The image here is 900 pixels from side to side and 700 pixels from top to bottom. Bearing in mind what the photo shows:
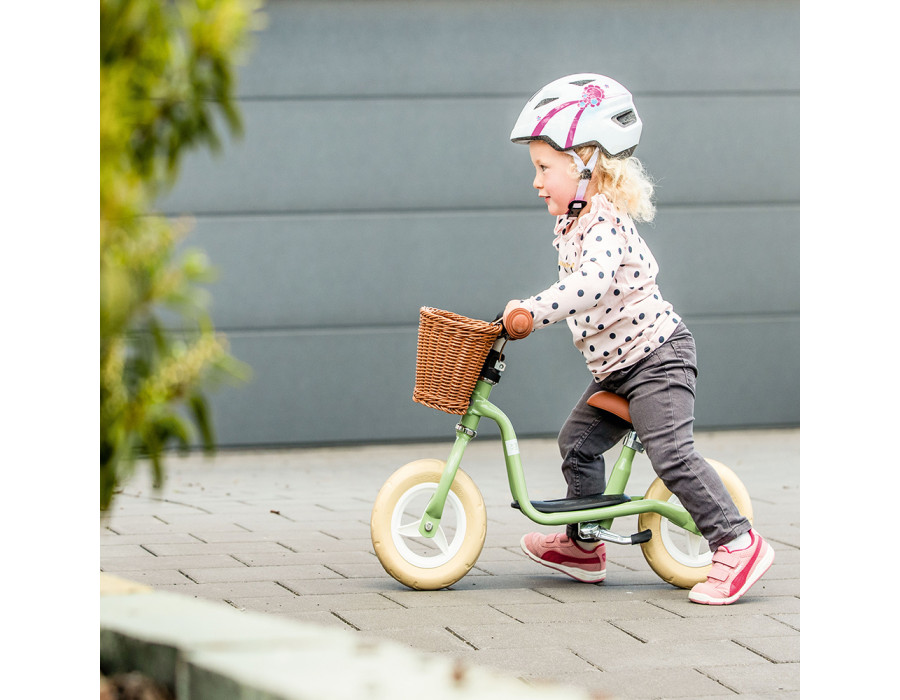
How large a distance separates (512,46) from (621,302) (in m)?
4.80

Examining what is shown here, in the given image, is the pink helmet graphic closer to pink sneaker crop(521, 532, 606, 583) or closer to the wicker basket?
the wicker basket

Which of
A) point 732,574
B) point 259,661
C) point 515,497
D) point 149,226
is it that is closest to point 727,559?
point 732,574

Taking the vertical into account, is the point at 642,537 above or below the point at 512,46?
below

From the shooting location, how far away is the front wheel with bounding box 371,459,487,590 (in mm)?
4508

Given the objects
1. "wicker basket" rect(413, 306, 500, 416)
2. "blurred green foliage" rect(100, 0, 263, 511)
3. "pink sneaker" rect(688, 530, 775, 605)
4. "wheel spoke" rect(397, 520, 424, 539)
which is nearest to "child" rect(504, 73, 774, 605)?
"pink sneaker" rect(688, 530, 775, 605)

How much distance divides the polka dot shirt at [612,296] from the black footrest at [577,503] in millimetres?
459

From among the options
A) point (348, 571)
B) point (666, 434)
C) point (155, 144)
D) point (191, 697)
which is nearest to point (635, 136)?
point (666, 434)

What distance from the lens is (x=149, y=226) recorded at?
7.84 ft

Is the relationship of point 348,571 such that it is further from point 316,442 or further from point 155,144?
point 316,442

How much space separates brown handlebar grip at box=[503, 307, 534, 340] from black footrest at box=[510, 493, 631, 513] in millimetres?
661

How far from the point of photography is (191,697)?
2484 mm

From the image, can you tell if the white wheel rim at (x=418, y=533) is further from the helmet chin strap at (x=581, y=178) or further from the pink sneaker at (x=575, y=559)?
the helmet chin strap at (x=581, y=178)

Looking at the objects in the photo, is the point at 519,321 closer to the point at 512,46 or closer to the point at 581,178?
the point at 581,178

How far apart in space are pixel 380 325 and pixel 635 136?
439 centimetres
